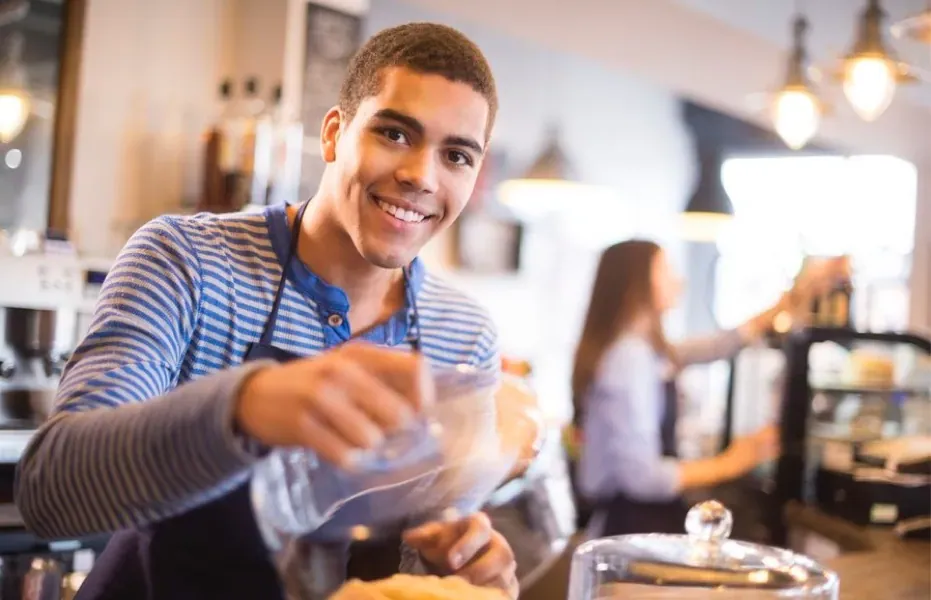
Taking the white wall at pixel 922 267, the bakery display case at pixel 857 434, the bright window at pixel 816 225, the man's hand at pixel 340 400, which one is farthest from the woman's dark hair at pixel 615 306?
the white wall at pixel 922 267

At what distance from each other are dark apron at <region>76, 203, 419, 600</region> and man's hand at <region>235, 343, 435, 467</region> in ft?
0.25

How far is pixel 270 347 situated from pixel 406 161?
27 cm

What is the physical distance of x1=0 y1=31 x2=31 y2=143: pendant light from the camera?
3184 mm

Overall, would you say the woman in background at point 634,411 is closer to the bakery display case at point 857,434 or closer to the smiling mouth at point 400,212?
the bakery display case at point 857,434

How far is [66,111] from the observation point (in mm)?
3318

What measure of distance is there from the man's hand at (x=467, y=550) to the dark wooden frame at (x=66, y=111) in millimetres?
2857

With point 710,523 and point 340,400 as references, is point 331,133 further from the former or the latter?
point 340,400

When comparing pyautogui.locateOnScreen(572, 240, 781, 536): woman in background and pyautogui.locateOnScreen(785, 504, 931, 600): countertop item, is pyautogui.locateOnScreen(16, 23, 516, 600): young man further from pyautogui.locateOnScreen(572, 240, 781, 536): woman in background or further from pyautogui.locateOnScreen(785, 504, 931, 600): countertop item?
pyautogui.locateOnScreen(572, 240, 781, 536): woman in background

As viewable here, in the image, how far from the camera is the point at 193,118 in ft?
12.0

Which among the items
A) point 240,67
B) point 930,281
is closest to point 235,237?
point 240,67

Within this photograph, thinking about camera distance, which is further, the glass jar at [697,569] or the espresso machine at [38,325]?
the espresso machine at [38,325]

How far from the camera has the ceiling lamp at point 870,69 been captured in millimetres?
3295

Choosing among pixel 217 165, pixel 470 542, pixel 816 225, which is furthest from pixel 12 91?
pixel 816 225

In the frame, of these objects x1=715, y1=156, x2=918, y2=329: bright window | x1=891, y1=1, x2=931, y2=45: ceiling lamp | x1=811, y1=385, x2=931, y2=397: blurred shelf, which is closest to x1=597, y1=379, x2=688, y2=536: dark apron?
x1=811, y1=385, x2=931, y2=397: blurred shelf
